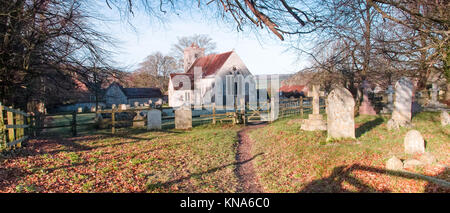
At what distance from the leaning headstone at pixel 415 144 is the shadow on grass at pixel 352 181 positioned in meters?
1.56

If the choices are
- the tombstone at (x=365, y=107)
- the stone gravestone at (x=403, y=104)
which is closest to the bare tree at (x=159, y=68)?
the tombstone at (x=365, y=107)

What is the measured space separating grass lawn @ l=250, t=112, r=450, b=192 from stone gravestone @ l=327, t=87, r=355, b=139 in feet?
1.42

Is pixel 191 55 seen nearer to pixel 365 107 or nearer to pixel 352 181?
pixel 365 107

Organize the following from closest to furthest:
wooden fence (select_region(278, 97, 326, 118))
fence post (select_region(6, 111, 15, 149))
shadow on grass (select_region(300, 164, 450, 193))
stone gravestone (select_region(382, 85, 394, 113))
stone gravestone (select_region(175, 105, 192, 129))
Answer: shadow on grass (select_region(300, 164, 450, 193)) → fence post (select_region(6, 111, 15, 149)) → stone gravestone (select_region(175, 105, 192, 129)) → stone gravestone (select_region(382, 85, 394, 113)) → wooden fence (select_region(278, 97, 326, 118))

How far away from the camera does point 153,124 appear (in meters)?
16.9

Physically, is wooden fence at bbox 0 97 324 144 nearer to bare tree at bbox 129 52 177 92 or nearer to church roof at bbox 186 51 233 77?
church roof at bbox 186 51 233 77

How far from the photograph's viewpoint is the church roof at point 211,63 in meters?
40.5

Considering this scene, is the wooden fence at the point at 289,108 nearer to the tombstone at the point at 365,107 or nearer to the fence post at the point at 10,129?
the tombstone at the point at 365,107

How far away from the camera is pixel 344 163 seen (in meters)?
7.19

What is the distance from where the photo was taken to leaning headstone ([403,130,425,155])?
7.46 metres

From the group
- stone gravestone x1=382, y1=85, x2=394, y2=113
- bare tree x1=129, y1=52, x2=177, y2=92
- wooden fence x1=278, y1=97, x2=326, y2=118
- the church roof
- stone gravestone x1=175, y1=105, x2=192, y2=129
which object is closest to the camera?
stone gravestone x1=175, y1=105, x2=192, y2=129

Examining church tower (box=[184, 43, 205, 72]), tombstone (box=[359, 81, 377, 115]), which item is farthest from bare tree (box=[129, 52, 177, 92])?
tombstone (box=[359, 81, 377, 115])

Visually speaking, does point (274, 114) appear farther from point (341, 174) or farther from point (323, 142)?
point (341, 174)

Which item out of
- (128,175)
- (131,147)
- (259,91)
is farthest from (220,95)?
(128,175)
